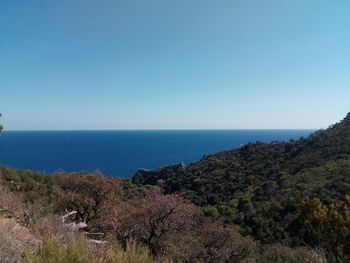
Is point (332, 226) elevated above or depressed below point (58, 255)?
below

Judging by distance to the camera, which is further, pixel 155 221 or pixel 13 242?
pixel 155 221

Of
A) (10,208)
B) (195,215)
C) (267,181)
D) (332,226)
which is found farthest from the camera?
(267,181)

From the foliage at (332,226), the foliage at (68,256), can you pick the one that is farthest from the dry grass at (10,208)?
the foliage at (332,226)

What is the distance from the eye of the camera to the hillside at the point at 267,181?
2106 centimetres

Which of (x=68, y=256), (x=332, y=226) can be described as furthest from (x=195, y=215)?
(x=68, y=256)

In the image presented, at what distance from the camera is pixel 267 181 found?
107 feet

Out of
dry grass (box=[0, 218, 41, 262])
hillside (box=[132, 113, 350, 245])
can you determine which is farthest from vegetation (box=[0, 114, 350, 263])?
hillside (box=[132, 113, 350, 245])

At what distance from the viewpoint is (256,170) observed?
40.8 m

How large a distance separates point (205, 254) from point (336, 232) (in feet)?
20.6

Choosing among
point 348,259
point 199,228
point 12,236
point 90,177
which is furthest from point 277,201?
point 12,236

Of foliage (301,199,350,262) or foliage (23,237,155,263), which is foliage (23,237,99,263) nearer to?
foliage (23,237,155,263)

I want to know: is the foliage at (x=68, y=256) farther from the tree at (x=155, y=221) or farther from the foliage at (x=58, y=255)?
the tree at (x=155, y=221)

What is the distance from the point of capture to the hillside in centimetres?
2106

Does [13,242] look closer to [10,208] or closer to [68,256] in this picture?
[68,256]
